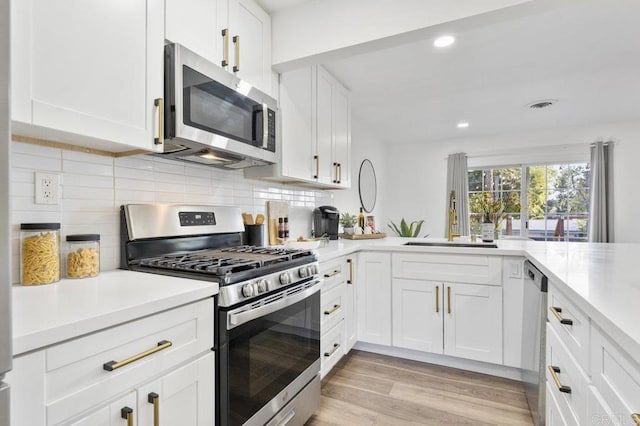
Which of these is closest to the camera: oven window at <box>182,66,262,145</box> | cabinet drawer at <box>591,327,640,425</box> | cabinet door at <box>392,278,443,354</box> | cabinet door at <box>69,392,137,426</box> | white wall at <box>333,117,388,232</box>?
cabinet drawer at <box>591,327,640,425</box>

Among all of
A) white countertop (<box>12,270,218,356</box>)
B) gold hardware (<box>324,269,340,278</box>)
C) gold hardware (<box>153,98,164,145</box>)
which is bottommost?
gold hardware (<box>324,269,340,278</box>)

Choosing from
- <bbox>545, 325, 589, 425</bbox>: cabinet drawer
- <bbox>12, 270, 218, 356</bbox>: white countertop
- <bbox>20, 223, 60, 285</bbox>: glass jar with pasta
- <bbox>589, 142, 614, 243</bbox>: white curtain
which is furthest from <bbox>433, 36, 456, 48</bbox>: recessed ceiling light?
<bbox>589, 142, 614, 243</bbox>: white curtain

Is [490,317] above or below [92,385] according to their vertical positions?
below

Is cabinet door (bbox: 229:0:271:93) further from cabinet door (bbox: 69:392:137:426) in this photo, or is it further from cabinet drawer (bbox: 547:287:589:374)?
cabinet drawer (bbox: 547:287:589:374)

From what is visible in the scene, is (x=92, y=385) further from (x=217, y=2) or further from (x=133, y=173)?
(x=217, y=2)

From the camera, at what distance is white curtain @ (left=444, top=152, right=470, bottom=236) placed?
17.9ft

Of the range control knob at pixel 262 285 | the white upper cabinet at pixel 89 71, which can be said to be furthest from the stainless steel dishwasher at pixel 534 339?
the white upper cabinet at pixel 89 71

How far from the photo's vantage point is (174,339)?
1.03 meters

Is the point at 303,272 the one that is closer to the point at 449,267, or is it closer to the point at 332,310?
the point at 332,310

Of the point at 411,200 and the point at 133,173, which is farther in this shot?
the point at 411,200

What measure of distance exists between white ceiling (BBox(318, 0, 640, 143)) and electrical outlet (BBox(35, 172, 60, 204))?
1.53 meters

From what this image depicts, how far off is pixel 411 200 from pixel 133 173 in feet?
16.7

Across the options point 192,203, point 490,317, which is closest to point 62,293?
point 192,203

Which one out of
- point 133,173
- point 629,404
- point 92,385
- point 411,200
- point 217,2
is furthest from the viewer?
point 411,200
